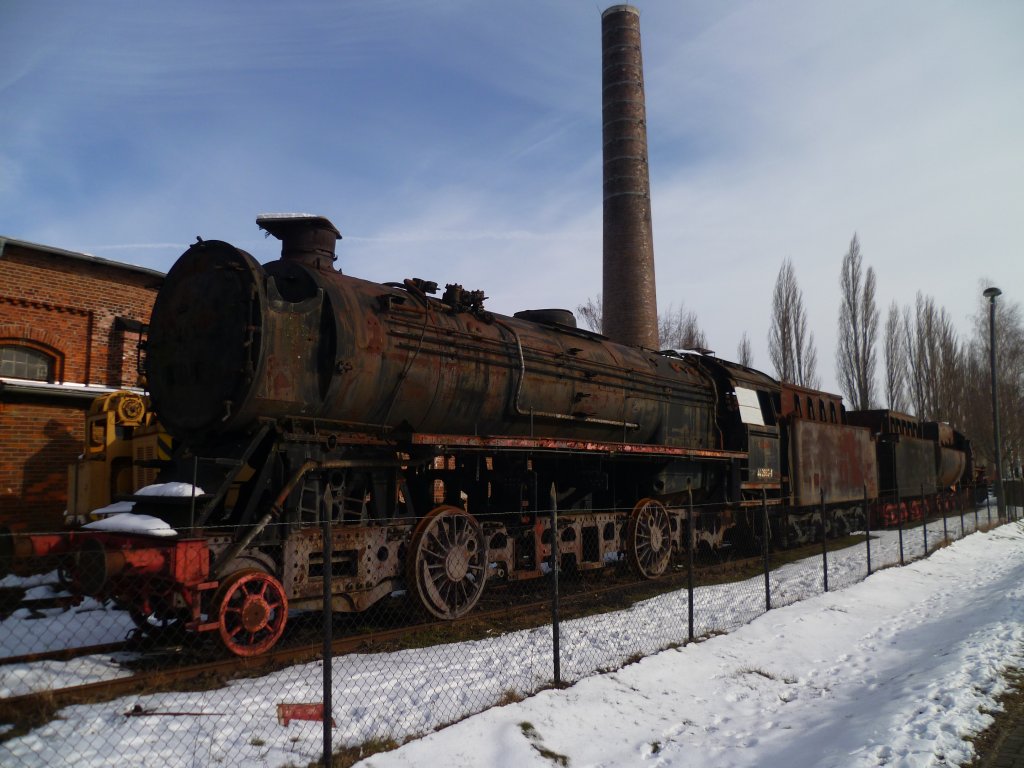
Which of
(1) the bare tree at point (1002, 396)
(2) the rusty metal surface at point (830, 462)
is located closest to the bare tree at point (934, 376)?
(1) the bare tree at point (1002, 396)

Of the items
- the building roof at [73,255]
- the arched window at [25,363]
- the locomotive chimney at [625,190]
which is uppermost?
the locomotive chimney at [625,190]

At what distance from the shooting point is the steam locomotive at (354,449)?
598 centimetres

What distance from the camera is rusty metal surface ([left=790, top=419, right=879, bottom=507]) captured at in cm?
1490

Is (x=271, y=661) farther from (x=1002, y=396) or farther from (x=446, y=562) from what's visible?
(x=1002, y=396)

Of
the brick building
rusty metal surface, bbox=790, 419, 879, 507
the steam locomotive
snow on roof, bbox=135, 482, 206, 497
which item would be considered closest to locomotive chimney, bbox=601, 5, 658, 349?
rusty metal surface, bbox=790, 419, 879, 507

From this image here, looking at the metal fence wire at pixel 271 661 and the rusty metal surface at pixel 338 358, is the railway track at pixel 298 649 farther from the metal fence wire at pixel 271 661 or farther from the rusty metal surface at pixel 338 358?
the rusty metal surface at pixel 338 358

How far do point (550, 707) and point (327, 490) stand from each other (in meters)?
2.88

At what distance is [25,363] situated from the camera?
1243cm

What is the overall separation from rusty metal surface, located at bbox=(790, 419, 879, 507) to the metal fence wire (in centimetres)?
605

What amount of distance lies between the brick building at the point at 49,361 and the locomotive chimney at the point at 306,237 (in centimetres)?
529

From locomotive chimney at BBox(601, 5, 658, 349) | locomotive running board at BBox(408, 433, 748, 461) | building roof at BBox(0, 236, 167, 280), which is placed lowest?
locomotive running board at BBox(408, 433, 748, 461)

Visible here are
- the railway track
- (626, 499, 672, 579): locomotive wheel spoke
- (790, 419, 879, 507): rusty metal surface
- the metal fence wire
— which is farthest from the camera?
(790, 419, 879, 507): rusty metal surface

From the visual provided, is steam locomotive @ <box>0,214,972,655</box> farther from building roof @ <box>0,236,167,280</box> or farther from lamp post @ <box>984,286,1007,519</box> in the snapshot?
lamp post @ <box>984,286,1007,519</box>

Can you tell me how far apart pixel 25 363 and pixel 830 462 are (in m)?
16.6
